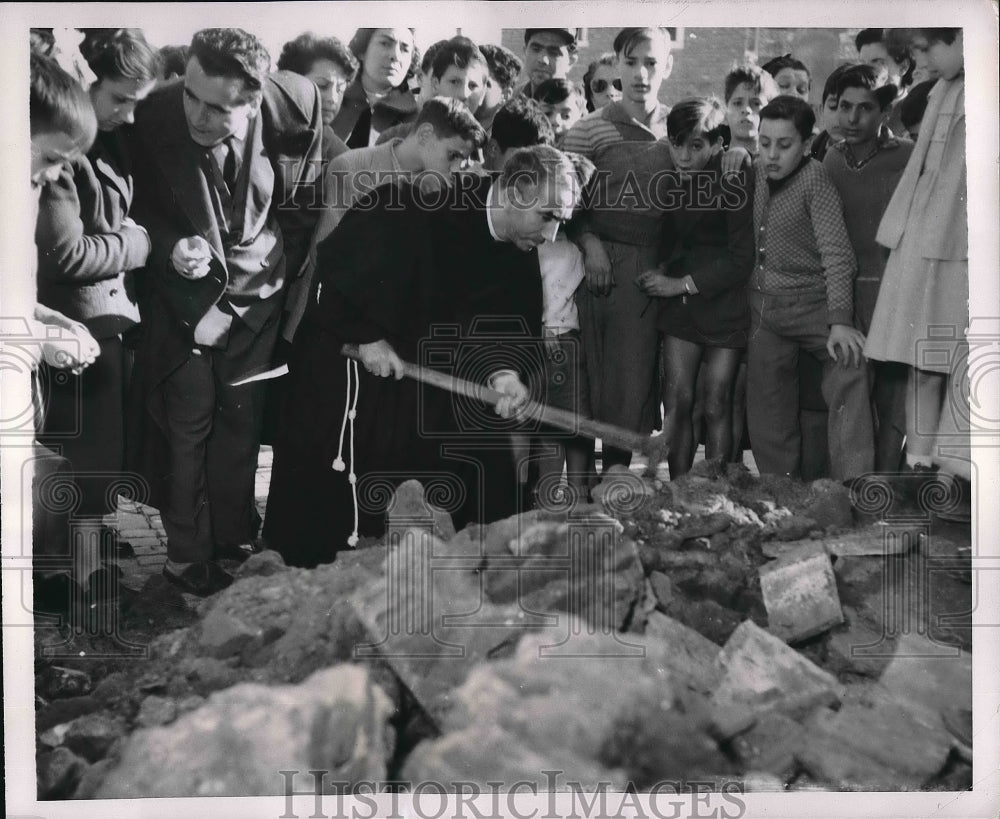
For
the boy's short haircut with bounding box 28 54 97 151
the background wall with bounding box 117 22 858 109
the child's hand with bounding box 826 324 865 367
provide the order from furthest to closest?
1. the child's hand with bounding box 826 324 865 367
2. the background wall with bounding box 117 22 858 109
3. the boy's short haircut with bounding box 28 54 97 151

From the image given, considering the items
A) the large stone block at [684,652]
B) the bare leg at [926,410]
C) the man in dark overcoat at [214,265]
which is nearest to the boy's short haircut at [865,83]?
the bare leg at [926,410]

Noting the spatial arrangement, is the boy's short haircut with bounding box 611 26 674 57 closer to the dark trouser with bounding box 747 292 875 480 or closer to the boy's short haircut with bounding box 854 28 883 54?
the boy's short haircut with bounding box 854 28 883 54

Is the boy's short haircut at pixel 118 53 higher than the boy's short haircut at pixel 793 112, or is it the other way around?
the boy's short haircut at pixel 118 53

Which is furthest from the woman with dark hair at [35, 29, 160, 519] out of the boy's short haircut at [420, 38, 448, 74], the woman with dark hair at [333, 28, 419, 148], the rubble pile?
the boy's short haircut at [420, 38, 448, 74]

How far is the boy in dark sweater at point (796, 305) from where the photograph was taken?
4660 millimetres

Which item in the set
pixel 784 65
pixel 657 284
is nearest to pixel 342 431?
pixel 657 284

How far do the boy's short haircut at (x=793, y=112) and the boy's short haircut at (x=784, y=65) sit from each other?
92 millimetres

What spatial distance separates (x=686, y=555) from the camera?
15.2 feet

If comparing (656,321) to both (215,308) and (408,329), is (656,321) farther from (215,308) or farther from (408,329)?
(215,308)

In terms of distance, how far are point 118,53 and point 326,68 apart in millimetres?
762

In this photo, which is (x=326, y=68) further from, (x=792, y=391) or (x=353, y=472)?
(x=792, y=391)

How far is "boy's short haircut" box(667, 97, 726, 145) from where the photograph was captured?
15.2 ft

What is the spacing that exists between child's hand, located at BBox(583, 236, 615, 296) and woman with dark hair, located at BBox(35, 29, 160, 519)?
1.68m

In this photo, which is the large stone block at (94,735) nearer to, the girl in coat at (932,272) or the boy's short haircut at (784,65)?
the girl in coat at (932,272)
